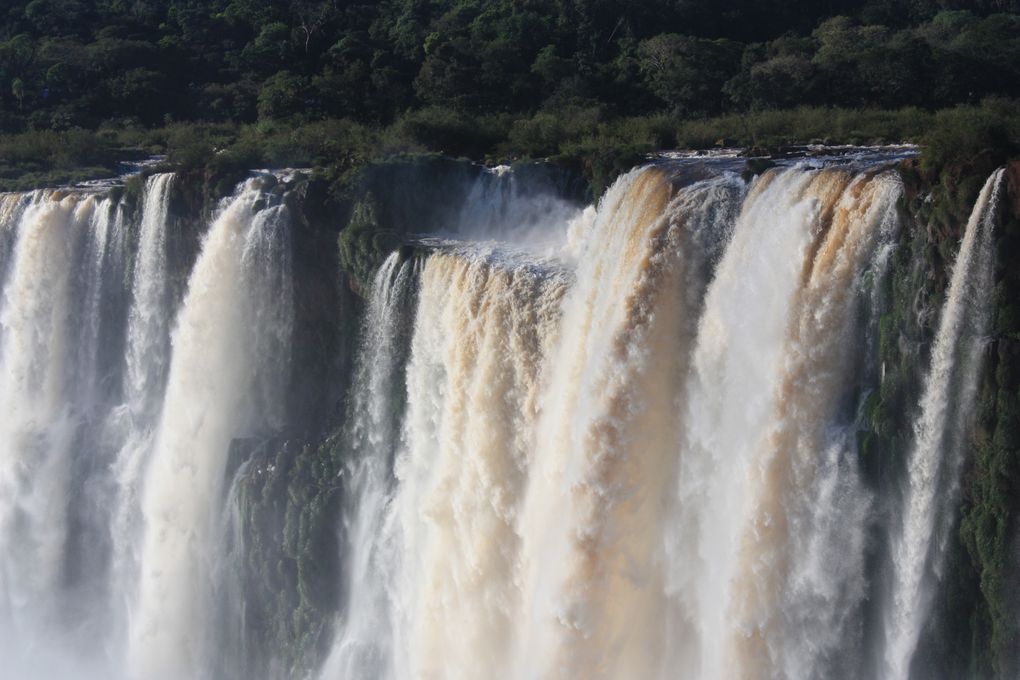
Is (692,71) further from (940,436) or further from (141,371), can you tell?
(940,436)

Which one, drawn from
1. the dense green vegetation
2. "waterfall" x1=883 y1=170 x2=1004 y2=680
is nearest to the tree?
the dense green vegetation

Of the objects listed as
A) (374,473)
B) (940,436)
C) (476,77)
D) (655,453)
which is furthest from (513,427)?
(476,77)

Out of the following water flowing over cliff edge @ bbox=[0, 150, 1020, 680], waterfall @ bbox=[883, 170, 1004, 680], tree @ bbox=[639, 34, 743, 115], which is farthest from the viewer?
tree @ bbox=[639, 34, 743, 115]

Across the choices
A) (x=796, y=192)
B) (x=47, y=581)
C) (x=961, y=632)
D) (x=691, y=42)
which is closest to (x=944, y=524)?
(x=961, y=632)

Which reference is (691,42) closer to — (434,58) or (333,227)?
(434,58)

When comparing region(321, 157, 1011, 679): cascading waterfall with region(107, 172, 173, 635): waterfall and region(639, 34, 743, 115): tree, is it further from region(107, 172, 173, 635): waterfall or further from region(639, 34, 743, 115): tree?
region(639, 34, 743, 115): tree

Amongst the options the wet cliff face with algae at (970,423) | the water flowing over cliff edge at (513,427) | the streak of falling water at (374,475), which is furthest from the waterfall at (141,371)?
the wet cliff face with algae at (970,423)

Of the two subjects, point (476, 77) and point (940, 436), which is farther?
point (476, 77)
